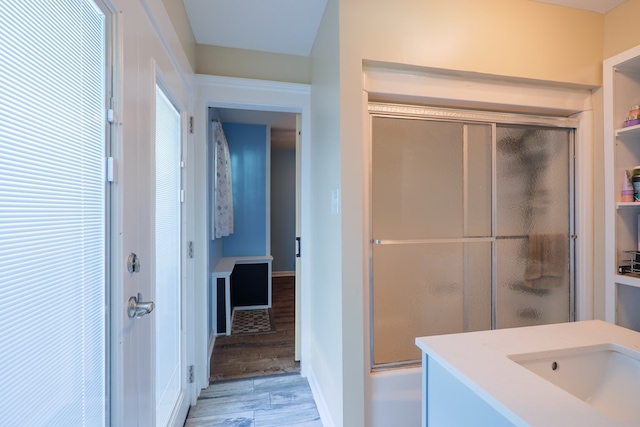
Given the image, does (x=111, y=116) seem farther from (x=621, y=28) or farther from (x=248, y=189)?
(x=248, y=189)

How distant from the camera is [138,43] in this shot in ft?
3.41

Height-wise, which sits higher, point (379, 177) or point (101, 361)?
point (379, 177)

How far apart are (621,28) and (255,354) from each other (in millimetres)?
3567

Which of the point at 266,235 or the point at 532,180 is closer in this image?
the point at 532,180

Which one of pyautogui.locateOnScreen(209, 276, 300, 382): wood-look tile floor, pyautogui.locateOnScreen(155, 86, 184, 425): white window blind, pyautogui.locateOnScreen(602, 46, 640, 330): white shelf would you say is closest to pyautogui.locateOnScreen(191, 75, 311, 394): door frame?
pyautogui.locateOnScreen(209, 276, 300, 382): wood-look tile floor

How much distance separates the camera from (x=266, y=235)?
4.16 m

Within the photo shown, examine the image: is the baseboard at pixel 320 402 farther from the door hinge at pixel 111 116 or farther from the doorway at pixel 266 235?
the door hinge at pixel 111 116

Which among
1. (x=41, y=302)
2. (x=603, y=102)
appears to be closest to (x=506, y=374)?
(x=41, y=302)

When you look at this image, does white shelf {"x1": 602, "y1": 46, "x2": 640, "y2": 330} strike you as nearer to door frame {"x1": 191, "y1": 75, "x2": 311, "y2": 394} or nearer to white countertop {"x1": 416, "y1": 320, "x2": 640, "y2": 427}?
white countertop {"x1": 416, "y1": 320, "x2": 640, "y2": 427}

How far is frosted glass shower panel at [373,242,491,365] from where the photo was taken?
1.70 meters

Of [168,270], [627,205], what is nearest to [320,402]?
[168,270]

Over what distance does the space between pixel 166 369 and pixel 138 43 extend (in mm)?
1520

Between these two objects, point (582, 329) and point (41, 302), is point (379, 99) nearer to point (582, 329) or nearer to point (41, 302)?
point (582, 329)

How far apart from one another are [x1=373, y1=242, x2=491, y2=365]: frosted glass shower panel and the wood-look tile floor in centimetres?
107
